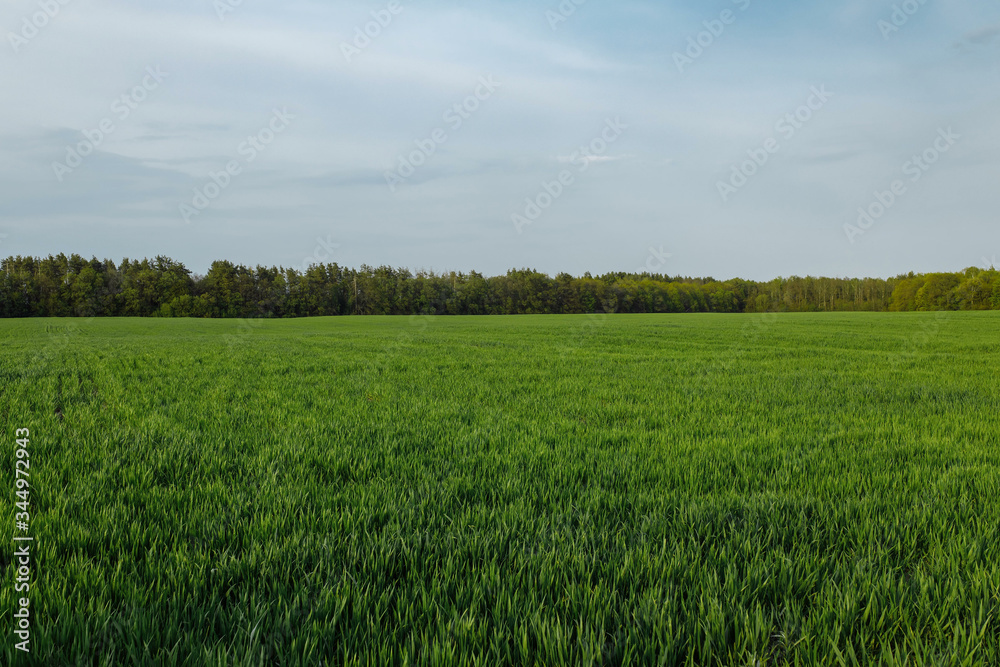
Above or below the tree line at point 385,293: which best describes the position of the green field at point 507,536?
below

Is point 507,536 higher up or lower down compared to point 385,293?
lower down

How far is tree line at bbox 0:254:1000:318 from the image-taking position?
87000 millimetres

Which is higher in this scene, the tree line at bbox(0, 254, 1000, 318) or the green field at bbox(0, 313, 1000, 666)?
the tree line at bbox(0, 254, 1000, 318)

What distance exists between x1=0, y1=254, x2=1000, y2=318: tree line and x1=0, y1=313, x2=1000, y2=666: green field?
9506cm

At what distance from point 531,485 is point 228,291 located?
102339 mm

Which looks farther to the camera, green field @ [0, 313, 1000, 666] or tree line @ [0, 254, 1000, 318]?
tree line @ [0, 254, 1000, 318]

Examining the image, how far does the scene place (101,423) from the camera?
244 inches

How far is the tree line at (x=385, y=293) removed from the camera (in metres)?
87.0

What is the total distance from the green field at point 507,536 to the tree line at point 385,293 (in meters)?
95.1

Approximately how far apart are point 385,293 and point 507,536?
10226cm

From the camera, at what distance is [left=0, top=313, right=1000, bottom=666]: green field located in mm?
2174

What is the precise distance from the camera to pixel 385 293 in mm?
102000

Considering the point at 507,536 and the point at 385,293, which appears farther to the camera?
the point at 385,293

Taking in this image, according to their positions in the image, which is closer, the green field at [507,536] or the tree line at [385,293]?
the green field at [507,536]
